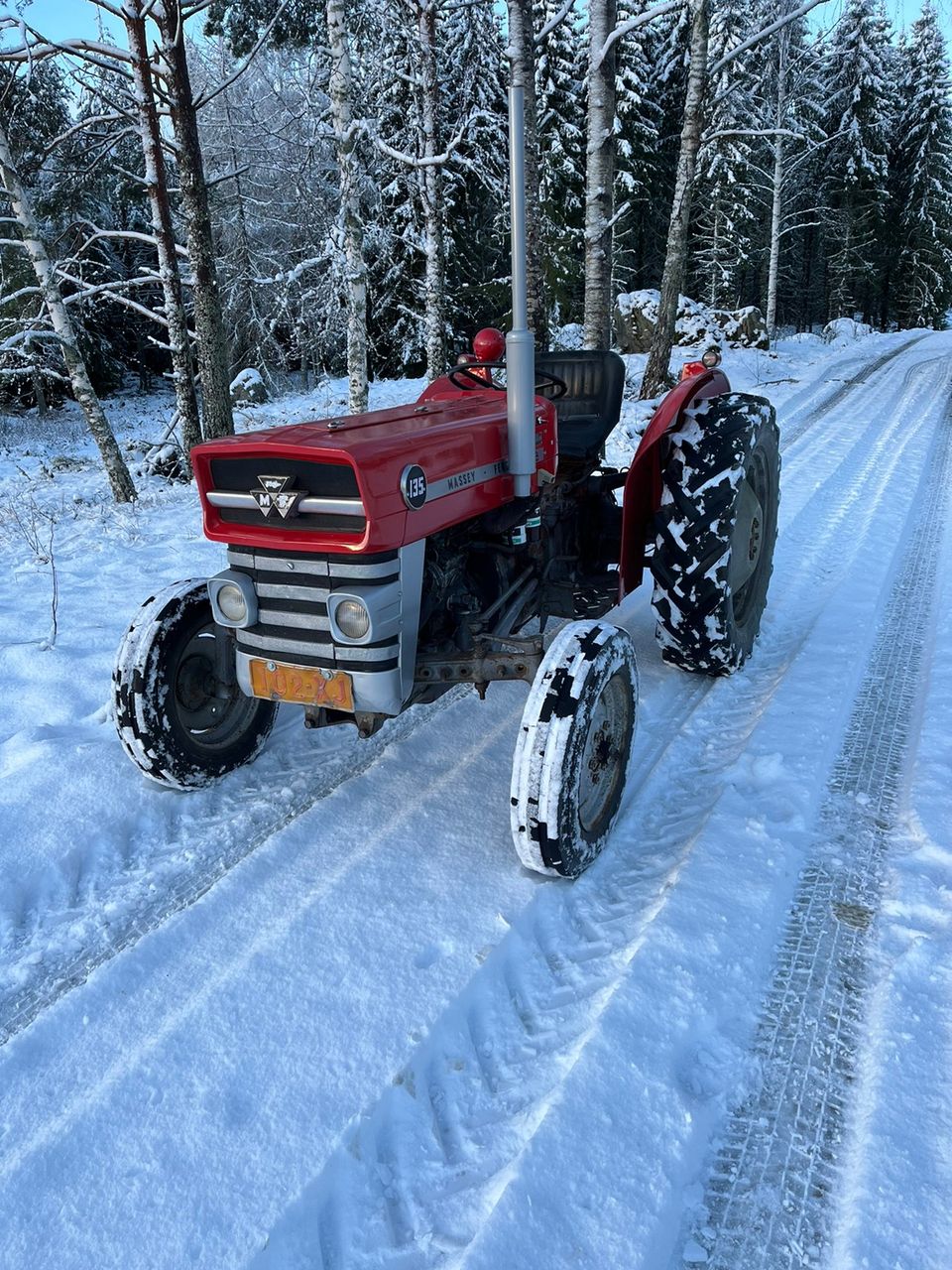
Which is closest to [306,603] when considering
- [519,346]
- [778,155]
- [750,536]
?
[519,346]

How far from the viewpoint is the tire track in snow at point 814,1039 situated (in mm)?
1668

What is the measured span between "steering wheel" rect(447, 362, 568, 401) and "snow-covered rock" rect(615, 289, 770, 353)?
1453cm

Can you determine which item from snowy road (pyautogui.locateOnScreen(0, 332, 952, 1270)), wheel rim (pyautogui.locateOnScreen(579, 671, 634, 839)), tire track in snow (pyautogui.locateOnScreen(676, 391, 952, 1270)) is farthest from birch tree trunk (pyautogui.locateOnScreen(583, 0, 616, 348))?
wheel rim (pyautogui.locateOnScreen(579, 671, 634, 839))

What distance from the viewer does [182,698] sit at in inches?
123

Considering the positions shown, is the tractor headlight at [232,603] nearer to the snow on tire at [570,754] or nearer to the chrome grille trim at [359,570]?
the chrome grille trim at [359,570]

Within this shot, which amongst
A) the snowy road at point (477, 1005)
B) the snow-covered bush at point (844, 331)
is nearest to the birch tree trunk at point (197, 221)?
the snowy road at point (477, 1005)

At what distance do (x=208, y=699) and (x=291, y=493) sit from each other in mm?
1091

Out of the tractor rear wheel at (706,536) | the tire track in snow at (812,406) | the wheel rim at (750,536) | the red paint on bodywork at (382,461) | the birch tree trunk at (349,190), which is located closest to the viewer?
the red paint on bodywork at (382,461)

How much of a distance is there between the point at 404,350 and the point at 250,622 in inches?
681

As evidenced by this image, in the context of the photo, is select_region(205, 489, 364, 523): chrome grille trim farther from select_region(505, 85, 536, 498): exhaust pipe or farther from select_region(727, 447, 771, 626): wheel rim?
select_region(727, 447, 771, 626): wheel rim

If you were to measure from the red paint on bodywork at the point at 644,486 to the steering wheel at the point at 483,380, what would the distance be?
45 cm

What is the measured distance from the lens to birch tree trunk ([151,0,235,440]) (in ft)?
28.6

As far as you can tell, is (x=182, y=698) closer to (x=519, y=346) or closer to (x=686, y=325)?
(x=519, y=346)

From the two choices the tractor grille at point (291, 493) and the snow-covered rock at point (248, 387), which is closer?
the tractor grille at point (291, 493)
